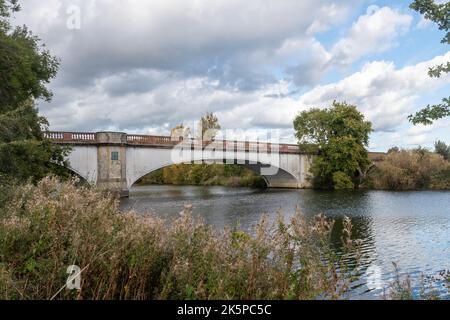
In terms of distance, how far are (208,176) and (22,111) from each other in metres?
51.6

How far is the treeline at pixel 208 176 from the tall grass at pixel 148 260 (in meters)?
48.7

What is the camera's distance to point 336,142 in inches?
1758

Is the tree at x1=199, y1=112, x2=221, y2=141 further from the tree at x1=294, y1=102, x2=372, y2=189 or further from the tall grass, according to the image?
the tall grass

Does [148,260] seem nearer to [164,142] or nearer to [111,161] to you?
[111,161]

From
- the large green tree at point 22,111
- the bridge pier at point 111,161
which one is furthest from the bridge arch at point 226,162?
the large green tree at point 22,111

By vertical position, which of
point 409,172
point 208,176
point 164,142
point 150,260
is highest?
point 164,142

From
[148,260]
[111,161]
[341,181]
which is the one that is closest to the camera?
[148,260]

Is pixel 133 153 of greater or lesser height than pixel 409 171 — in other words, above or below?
above

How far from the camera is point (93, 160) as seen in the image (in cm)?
3175

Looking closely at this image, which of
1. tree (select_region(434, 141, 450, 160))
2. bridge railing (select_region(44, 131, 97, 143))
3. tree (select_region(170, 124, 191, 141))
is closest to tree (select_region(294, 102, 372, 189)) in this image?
tree (select_region(434, 141, 450, 160))

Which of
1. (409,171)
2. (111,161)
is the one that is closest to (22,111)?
(111,161)

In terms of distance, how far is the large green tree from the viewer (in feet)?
35.3
